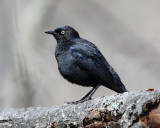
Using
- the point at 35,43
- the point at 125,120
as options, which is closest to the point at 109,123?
the point at 125,120

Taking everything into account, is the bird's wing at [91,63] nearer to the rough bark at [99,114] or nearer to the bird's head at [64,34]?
the bird's head at [64,34]

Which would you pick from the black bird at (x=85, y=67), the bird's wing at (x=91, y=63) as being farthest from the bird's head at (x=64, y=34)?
the bird's wing at (x=91, y=63)

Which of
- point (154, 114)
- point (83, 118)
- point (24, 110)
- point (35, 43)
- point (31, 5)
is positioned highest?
point (31, 5)

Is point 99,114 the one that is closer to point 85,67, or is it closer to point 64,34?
point 85,67

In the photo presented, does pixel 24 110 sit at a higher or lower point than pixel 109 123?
higher

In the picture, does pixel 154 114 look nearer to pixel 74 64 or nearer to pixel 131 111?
pixel 131 111

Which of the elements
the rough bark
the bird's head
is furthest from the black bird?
the rough bark
